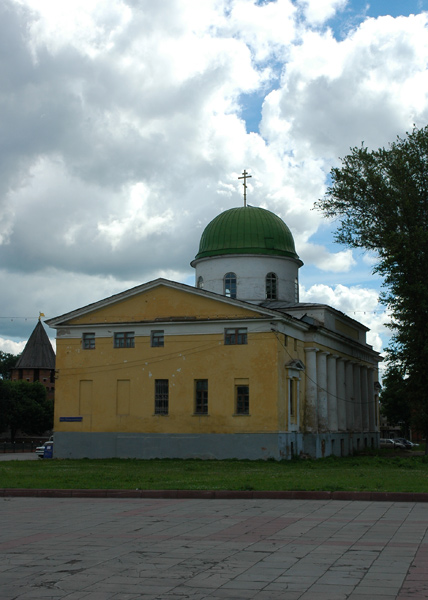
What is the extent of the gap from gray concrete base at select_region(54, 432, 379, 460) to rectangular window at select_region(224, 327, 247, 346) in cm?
479

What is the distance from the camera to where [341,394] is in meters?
49.2

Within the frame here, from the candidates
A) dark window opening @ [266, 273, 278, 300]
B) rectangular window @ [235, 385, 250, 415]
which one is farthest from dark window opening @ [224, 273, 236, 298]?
rectangular window @ [235, 385, 250, 415]

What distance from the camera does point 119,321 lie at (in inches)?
1634

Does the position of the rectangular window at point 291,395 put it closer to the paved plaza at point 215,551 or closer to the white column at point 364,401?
the white column at point 364,401

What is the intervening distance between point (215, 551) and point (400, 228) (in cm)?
3136

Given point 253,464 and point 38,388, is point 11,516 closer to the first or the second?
point 253,464

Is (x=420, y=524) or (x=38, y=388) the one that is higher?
(x=38, y=388)

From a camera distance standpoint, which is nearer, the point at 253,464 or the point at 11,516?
the point at 11,516

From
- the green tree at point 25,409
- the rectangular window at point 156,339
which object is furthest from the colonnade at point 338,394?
the green tree at point 25,409

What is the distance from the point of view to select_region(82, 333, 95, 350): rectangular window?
4222 centimetres

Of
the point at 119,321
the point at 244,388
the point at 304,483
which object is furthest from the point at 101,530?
the point at 119,321

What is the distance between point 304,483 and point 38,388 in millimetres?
76378

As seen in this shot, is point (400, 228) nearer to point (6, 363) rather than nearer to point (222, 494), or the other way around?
point (222, 494)

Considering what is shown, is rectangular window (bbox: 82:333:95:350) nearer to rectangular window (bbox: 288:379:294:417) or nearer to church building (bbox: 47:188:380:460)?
church building (bbox: 47:188:380:460)
